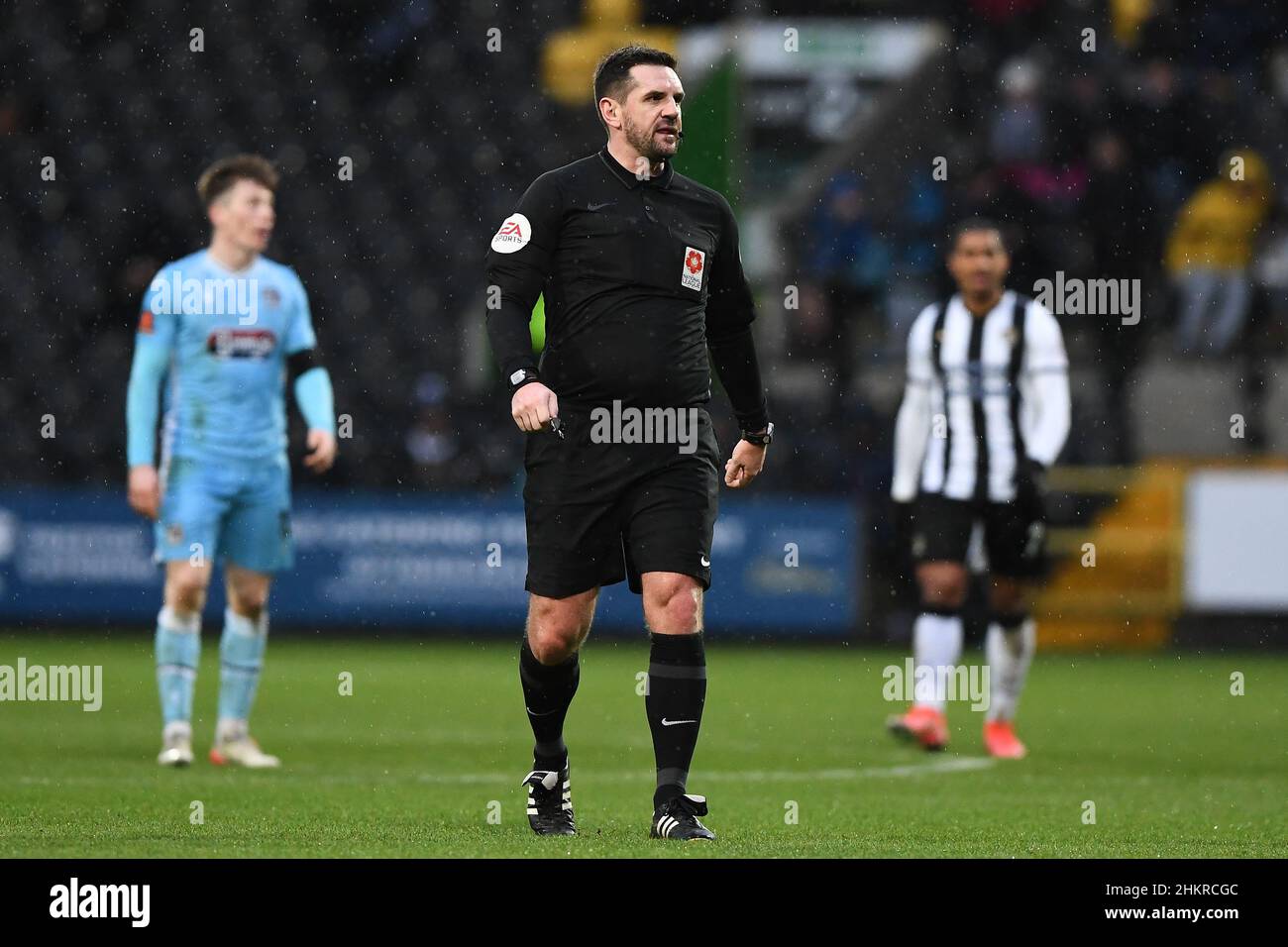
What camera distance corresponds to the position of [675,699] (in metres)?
5.80

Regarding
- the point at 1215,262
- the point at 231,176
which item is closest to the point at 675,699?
the point at 231,176

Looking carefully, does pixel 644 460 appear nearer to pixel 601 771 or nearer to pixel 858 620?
pixel 601 771

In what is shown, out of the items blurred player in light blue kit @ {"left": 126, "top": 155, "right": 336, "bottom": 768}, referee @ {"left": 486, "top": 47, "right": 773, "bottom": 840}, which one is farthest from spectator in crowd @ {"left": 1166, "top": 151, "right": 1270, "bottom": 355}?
referee @ {"left": 486, "top": 47, "right": 773, "bottom": 840}

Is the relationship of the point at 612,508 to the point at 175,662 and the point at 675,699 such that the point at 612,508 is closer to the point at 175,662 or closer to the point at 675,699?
the point at 675,699

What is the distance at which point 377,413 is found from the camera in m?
16.5

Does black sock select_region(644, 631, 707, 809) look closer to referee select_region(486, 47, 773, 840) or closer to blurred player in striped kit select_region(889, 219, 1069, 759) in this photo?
referee select_region(486, 47, 773, 840)

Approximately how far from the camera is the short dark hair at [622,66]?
5871mm

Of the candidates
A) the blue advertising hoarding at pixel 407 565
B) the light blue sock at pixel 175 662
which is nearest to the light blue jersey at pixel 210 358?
the light blue sock at pixel 175 662

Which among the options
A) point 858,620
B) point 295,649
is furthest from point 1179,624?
point 295,649

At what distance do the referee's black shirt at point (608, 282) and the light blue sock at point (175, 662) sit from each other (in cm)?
304

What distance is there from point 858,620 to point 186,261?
26.3 ft

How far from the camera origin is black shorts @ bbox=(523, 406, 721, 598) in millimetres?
5781

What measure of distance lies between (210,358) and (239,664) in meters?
1.21

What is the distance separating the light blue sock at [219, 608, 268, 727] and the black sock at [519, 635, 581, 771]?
2534 mm
